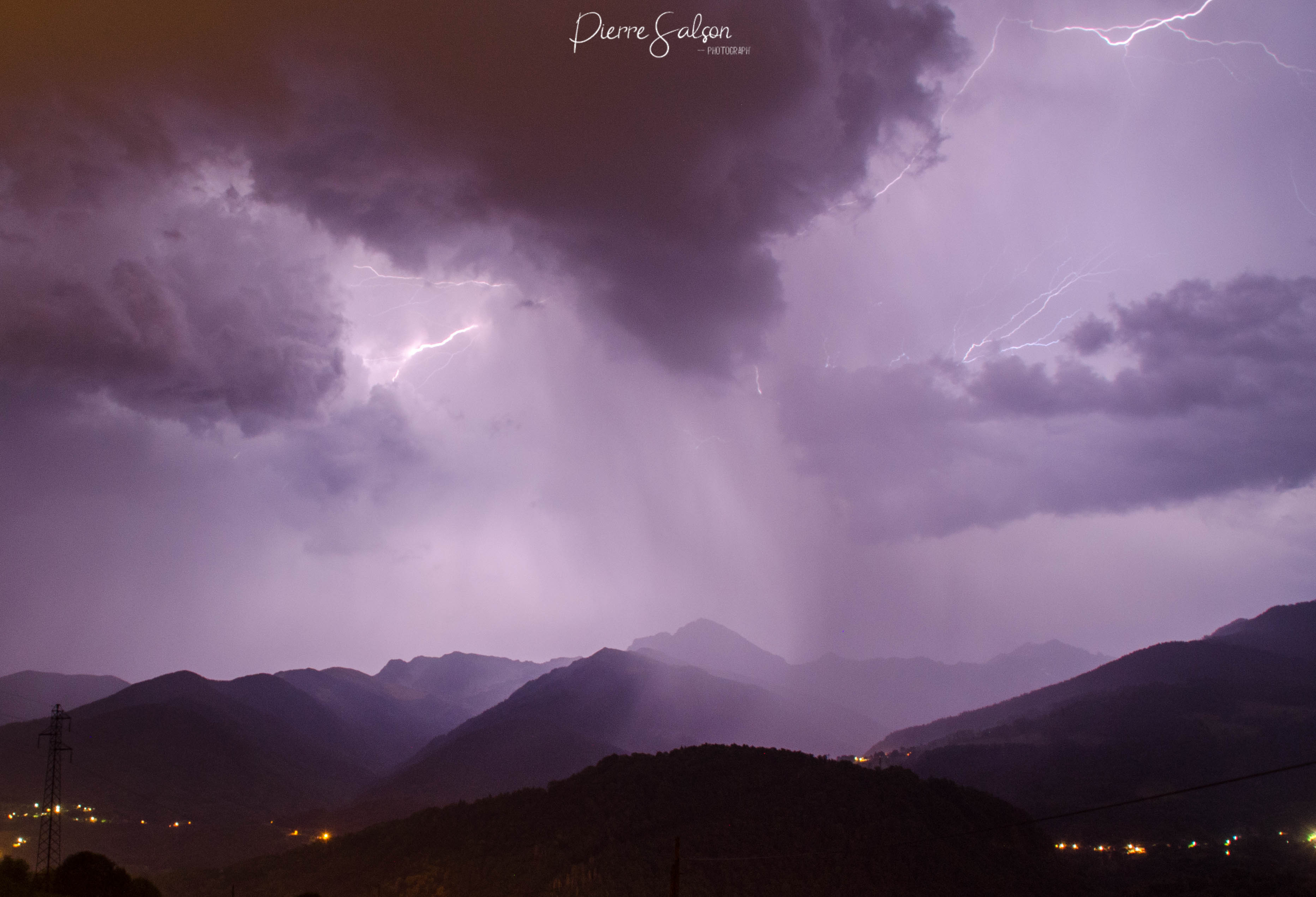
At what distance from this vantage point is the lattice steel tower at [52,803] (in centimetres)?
5547

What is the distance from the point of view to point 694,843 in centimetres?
7062

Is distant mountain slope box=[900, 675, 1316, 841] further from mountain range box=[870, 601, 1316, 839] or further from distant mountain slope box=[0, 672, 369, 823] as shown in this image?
distant mountain slope box=[0, 672, 369, 823]

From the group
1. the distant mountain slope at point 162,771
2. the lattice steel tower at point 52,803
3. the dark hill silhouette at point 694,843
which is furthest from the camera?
the distant mountain slope at point 162,771

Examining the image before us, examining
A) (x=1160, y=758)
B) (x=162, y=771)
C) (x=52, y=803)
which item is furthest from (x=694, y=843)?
(x=162, y=771)

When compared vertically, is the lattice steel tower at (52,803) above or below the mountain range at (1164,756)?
above

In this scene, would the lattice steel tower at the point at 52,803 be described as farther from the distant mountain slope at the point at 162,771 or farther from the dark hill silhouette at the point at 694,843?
the dark hill silhouette at the point at 694,843

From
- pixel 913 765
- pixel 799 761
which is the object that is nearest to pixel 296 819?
pixel 799 761

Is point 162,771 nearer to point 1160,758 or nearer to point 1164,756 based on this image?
point 1160,758

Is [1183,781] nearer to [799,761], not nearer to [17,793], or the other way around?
[799,761]

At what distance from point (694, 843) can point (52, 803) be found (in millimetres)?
52923

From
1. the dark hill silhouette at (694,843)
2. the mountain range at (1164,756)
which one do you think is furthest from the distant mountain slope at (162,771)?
the mountain range at (1164,756)

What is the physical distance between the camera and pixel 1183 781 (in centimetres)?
12712

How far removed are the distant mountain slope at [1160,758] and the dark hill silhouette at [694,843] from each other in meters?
41.0

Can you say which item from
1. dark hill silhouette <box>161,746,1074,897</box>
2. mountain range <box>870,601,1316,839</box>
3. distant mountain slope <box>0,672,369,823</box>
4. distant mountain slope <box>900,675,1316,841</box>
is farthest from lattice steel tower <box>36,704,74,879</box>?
mountain range <box>870,601,1316,839</box>
